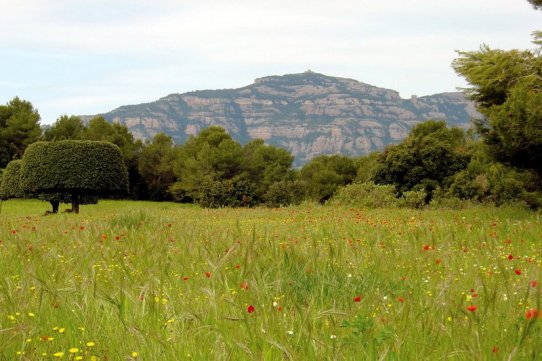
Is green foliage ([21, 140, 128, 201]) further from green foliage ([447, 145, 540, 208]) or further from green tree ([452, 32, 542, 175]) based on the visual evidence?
green tree ([452, 32, 542, 175])

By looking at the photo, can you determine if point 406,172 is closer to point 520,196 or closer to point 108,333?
point 520,196

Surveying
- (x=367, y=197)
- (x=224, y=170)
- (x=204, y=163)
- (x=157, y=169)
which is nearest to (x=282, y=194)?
(x=224, y=170)

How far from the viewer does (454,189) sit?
4809 cm

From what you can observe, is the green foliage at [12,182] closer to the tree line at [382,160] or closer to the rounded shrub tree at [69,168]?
the tree line at [382,160]

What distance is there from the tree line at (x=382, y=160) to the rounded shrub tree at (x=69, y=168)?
4931mm

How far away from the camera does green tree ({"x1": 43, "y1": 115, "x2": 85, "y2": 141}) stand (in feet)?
256

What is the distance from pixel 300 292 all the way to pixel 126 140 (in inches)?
3187

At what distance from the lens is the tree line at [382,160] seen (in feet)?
55.1

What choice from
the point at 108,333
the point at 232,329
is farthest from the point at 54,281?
the point at 232,329

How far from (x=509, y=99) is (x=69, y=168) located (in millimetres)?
29279

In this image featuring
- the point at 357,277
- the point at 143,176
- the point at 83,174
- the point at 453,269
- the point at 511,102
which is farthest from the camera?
the point at 143,176

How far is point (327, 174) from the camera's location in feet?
294

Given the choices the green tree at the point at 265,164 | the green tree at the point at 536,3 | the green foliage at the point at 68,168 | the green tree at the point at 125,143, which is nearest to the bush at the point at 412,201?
the green tree at the point at 536,3

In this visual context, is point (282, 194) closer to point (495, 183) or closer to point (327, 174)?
point (327, 174)
